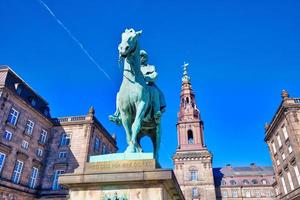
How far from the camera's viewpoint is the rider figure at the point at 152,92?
239 inches

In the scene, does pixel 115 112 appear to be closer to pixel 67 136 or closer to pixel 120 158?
pixel 120 158

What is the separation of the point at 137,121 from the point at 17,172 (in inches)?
1149

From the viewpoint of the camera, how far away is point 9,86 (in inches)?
1135

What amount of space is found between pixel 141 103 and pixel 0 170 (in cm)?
2715

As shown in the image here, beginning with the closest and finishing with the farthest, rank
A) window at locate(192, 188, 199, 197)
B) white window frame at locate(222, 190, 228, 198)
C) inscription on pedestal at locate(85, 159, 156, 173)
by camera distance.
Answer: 1. inscription on pedestal at locate(85, 159, 156, 173)
2. window at locate(192, 188, 199, 197)
3. white window frame at locate(222, 190, 228, 198)

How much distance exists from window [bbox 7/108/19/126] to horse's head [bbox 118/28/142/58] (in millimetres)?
27551

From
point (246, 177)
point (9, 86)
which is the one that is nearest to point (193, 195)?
point (246, 177)

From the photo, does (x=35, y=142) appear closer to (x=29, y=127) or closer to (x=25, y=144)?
(x=25, y=144)

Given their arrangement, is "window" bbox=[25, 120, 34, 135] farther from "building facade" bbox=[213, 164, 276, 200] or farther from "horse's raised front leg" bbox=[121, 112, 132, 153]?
"building facade" bbox=[213, 164, 276, 200]

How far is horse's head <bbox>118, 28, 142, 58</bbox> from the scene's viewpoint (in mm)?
5246

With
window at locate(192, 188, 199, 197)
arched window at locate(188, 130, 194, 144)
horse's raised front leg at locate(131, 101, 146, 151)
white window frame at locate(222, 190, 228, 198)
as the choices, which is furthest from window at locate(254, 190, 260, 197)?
horse's raised front leg at locate(131, 101, 146, 151)

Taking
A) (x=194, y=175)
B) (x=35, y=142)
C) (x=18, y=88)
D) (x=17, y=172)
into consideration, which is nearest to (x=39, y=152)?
(x=35, y=142)

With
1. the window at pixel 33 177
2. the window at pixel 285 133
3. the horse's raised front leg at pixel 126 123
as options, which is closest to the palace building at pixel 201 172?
the window at pixel 285 133

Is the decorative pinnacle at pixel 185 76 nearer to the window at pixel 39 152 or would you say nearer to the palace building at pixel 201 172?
the palace building at pixel 201 172
